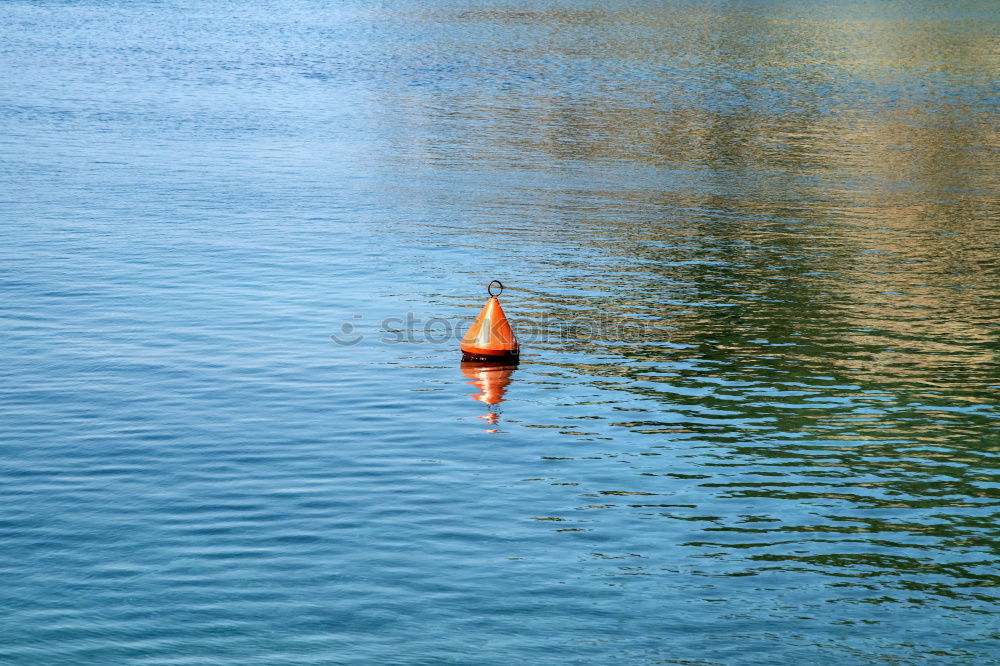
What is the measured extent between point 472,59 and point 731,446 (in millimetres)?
47865

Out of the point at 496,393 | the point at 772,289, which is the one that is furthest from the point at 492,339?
the point at 772,289

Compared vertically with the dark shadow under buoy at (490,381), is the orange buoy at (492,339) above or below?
above

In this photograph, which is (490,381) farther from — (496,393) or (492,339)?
(492,339)

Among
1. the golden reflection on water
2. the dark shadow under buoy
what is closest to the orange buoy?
the dark shadow under buoy

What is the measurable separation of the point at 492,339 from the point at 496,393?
1339mm

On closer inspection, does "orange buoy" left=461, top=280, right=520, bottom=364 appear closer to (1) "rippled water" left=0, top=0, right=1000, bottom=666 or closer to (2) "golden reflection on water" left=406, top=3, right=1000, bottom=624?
(1) "rippled water" left=0, top=0, right=1000, bottom=666

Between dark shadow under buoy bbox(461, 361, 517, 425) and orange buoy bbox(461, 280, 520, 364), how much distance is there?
0.37 feet

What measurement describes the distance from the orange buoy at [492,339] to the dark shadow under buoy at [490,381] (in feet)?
0.37

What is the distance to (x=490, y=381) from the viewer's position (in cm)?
1670

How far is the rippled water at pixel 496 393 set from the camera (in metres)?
10.1

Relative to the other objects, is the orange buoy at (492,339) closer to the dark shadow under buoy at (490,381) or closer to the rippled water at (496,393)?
the dark shadow under buoy at (490,381)

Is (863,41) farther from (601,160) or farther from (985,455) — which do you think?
(985,455)

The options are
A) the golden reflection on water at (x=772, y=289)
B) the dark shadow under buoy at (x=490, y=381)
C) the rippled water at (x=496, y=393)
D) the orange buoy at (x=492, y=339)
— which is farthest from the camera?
the orange buoy at (x=492, y=339)

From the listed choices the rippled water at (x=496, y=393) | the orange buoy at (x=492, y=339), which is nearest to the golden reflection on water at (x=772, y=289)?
the rippled water at (x=496, y=393)
